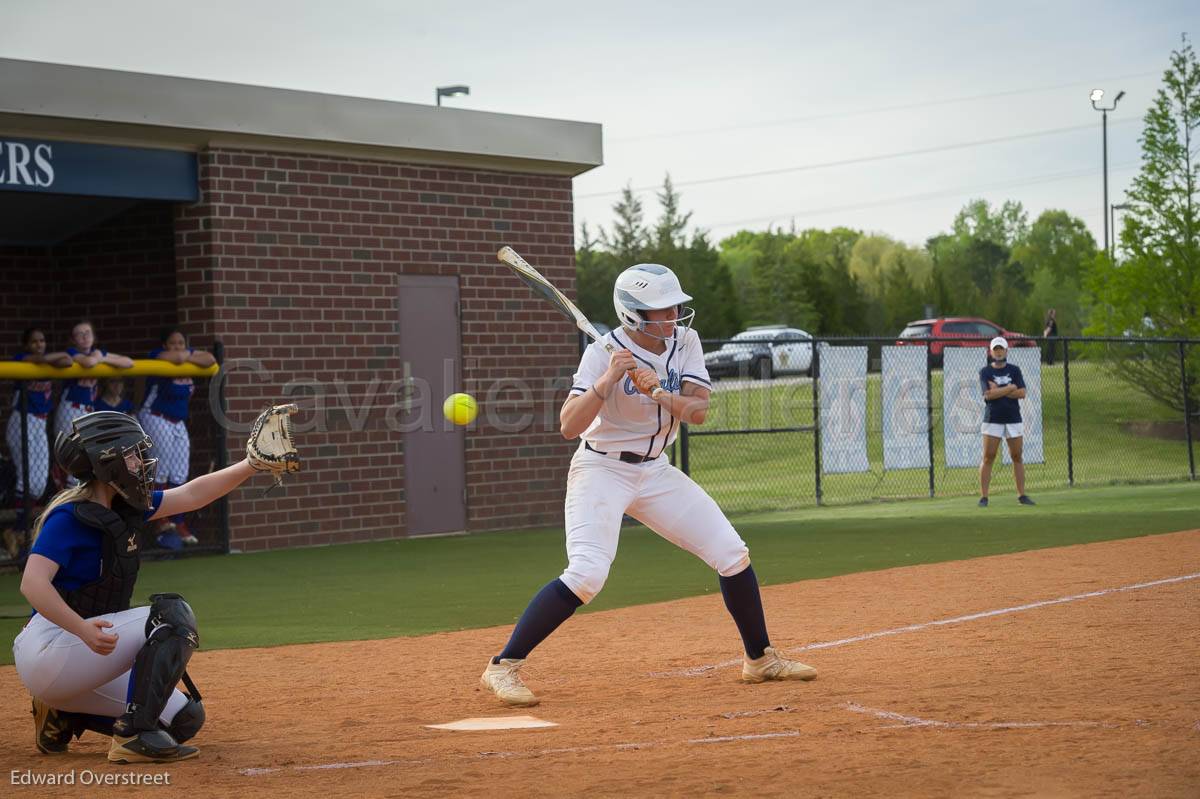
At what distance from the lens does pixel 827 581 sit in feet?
36.5

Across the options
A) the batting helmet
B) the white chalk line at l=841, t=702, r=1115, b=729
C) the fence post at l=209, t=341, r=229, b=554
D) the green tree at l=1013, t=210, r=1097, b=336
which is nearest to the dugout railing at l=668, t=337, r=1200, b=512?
the fence post at l=209, t=341, r=229, b=554

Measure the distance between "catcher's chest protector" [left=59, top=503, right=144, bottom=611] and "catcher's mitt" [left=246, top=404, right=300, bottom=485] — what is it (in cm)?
59

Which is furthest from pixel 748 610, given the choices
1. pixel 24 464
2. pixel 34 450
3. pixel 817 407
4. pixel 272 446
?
pixel 817 407

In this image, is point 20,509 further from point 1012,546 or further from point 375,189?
point 1012,546

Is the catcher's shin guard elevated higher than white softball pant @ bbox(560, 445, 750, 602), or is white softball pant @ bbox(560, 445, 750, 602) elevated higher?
white softball pant @ bbox(560, 445, 750, 602)

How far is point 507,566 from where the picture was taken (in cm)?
1289

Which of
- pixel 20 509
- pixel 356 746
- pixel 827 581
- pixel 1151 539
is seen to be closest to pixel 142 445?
pixel 356 746

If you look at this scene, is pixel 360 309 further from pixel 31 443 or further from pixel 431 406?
pixel 31 443

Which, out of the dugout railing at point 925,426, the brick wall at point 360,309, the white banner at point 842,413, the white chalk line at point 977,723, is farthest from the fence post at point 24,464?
the white banner at point 842,413

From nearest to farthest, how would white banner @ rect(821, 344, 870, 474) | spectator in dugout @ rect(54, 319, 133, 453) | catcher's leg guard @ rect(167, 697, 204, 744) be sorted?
catcher's leg guard @ rect(167, 697, 204, 744), spectator in dugout @ rect(54, 319, 133, 453), white banner @ rect(821, 344, 870, 474)

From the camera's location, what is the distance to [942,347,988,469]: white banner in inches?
786

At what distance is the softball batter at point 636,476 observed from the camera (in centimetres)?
649

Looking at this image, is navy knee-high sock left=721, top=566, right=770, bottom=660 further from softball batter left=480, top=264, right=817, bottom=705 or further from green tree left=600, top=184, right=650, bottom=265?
green tree left=600, top=184, right=650, bottom=265

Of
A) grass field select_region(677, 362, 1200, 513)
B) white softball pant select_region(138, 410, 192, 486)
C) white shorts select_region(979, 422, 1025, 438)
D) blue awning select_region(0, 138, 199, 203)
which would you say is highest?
blue awning select_region(0, 138, 199, 203)
